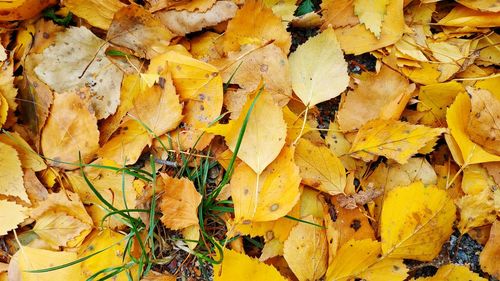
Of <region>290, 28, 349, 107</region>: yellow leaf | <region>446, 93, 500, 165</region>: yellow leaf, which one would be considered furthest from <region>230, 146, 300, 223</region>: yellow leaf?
<region>446, 93, 500, 165</region>: yellow leaf

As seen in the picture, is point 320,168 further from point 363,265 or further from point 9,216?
point 9,216

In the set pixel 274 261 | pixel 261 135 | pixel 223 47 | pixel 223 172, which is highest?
pixel 223 47

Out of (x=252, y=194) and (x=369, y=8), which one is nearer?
(x=252, y=194)

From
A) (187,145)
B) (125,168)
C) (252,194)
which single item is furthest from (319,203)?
(125,168)

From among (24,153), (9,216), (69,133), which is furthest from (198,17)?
(9,216)

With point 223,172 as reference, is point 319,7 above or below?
above

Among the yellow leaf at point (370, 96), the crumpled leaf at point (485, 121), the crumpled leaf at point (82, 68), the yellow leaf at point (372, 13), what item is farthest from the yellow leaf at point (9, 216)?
the crumpled leaf at point (485, 121)

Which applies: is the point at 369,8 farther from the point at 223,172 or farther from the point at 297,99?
the point at 223,172
